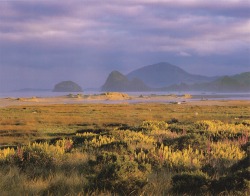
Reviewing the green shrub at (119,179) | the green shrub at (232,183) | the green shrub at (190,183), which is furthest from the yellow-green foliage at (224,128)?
the green shrub at (119,179)

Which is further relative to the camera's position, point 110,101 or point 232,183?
point 110,101

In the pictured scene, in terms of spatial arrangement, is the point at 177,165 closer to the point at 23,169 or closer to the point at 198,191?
the point at 198,191

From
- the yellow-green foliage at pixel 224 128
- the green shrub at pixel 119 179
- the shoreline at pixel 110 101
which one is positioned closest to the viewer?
the green shrub at pixel 119 179

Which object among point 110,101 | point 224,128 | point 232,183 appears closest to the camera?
point 232,183

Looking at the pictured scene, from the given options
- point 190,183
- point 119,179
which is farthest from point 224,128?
point 119,179

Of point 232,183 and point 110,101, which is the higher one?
point 232,183

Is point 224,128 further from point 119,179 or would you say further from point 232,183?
point 119,179

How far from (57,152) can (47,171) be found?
70.4 inches

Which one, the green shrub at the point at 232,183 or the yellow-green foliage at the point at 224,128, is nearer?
the green shrub at the point at 232,183

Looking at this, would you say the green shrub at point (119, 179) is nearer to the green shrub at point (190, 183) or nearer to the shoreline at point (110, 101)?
the green shrub at point (190, 183)

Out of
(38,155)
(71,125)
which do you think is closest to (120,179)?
(38,155)

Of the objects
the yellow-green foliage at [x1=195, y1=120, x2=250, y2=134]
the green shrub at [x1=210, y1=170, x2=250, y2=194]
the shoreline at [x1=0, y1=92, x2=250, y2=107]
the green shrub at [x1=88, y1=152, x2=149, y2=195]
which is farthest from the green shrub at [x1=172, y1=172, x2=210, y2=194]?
the shoreline at [x1=0, y1=92, x2=250, y2=107]

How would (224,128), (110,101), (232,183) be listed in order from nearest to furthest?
(232,183) < (224,128) < (110,101)

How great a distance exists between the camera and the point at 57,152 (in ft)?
36.7
